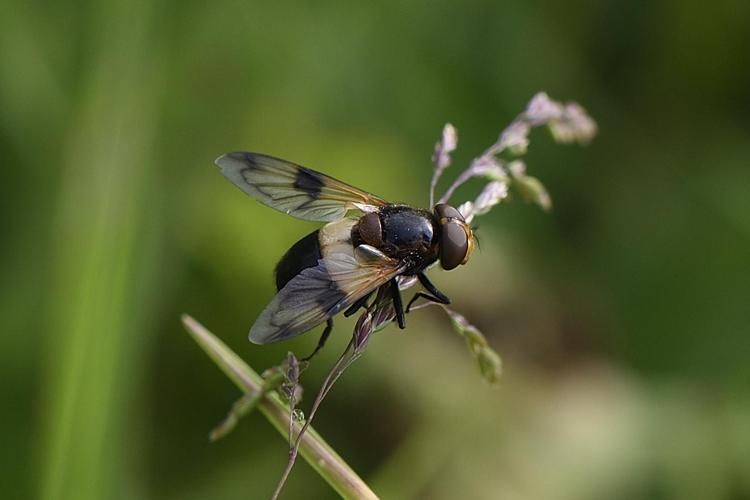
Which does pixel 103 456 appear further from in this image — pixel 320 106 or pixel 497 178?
pixel 320 106

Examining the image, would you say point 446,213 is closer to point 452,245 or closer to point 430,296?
point 452,245

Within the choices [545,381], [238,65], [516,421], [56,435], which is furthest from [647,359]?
[56,435]

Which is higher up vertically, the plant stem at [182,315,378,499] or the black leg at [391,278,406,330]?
the black leg at [391,278,406,330]

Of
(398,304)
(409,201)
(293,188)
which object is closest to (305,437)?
(398,304)

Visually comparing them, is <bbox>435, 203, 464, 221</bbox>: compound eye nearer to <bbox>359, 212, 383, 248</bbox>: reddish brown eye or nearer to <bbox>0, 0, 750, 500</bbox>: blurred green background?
<bbox>359, 212, 383, 248</bbox>: reddish brown eye

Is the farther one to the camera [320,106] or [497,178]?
[320,106]

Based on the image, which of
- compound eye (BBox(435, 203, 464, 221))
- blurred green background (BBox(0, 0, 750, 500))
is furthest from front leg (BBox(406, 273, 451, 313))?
blurred green background (BBox(0, 0, 750, 500))

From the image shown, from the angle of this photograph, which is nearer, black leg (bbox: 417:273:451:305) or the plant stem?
the plant stem
